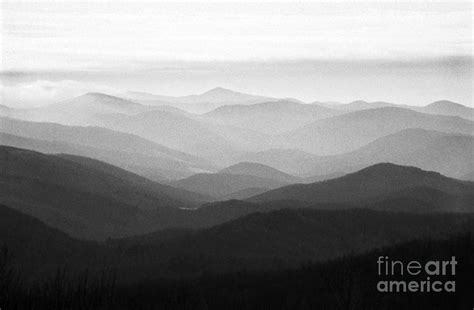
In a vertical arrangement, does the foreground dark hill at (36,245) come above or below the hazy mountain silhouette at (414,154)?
below

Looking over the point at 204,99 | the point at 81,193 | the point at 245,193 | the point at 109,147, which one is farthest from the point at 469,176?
the point at 81,193

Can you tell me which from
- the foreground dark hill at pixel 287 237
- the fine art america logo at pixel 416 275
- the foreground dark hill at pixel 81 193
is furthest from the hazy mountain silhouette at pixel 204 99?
the fine art america logo at pixel 416 275

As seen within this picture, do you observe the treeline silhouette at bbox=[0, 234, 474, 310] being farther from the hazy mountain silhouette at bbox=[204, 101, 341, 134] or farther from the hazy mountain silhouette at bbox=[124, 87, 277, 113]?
the hazy mountain silhouette at bbox=[124, 87, 277, 113]

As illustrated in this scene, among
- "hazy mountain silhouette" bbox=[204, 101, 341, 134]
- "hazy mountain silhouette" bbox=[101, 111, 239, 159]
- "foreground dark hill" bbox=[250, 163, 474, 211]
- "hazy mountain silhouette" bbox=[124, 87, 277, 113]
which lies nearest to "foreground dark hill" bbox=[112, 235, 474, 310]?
"foreground dark hill" bbox=[250, 163, 474, 211]

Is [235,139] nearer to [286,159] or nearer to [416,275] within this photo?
[286,159]

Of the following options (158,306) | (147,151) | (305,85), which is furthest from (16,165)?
(305,85)

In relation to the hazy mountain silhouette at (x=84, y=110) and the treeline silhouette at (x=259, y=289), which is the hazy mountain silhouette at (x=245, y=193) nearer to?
the treeline silhouette at (x=259, y=289)
